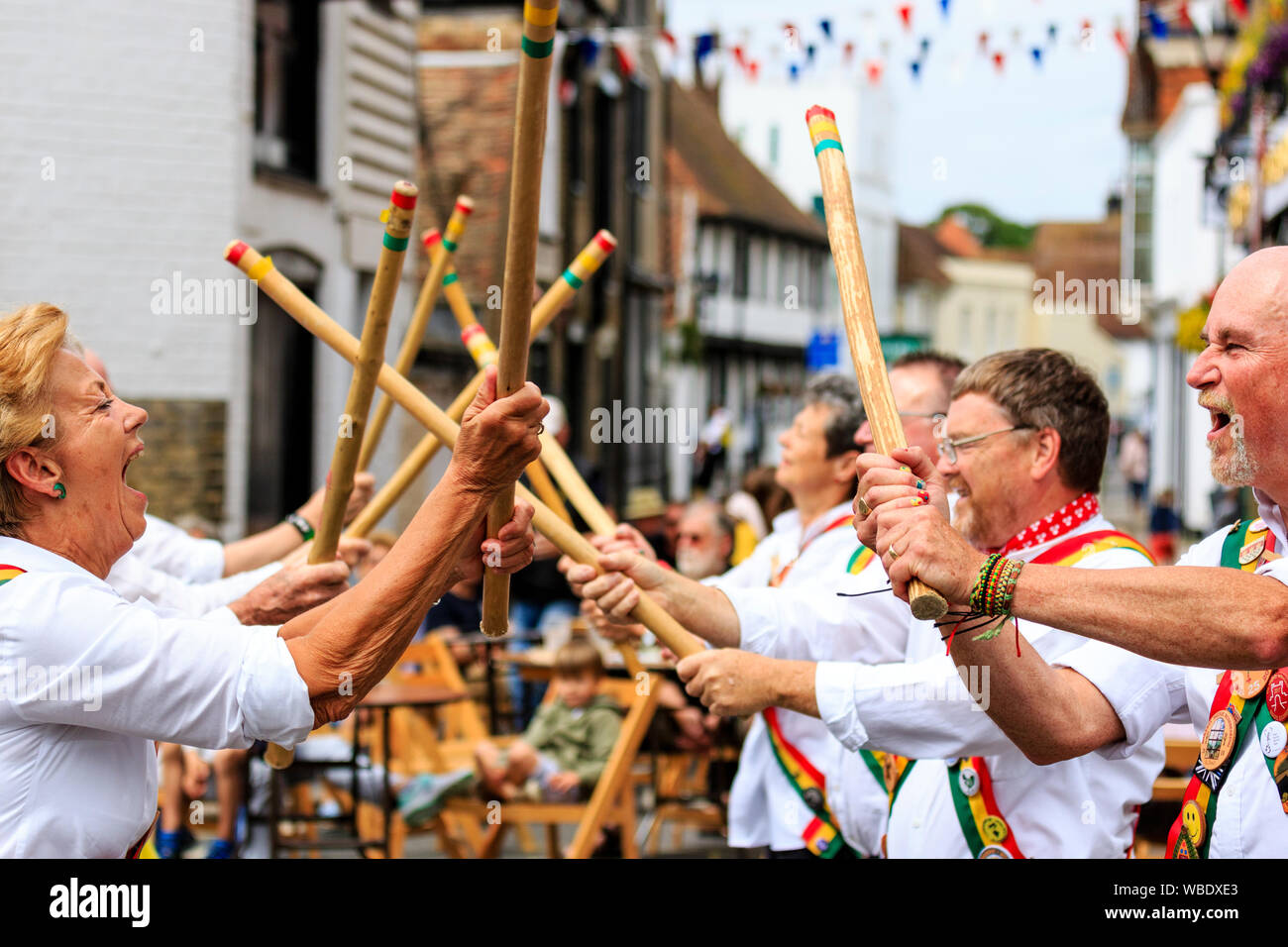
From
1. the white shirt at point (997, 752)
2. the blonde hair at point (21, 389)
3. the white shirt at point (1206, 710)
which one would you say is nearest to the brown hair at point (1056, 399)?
the white shirt at point (997, 752)

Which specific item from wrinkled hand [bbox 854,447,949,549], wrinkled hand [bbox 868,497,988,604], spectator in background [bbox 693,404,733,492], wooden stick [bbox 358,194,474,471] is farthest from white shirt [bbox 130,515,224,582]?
spectator in background [bbox 693,404,733,492]

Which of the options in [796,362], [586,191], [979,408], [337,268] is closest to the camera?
[979,408]

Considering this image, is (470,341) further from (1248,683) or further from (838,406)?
(1248,683)

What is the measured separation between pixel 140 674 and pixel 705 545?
15.7 feet

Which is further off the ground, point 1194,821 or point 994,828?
point 1194,821

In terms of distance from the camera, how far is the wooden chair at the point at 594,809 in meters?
5.18

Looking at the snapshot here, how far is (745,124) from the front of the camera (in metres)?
44.7

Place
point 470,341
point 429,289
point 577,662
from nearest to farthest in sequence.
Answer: point 470,341 < point 429,289 < point 577,662

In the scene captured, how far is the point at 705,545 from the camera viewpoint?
661 cm

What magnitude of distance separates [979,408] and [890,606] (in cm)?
68

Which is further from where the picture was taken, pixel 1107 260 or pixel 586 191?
pixel 1107 260

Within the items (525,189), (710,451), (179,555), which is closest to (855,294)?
(525,189)
